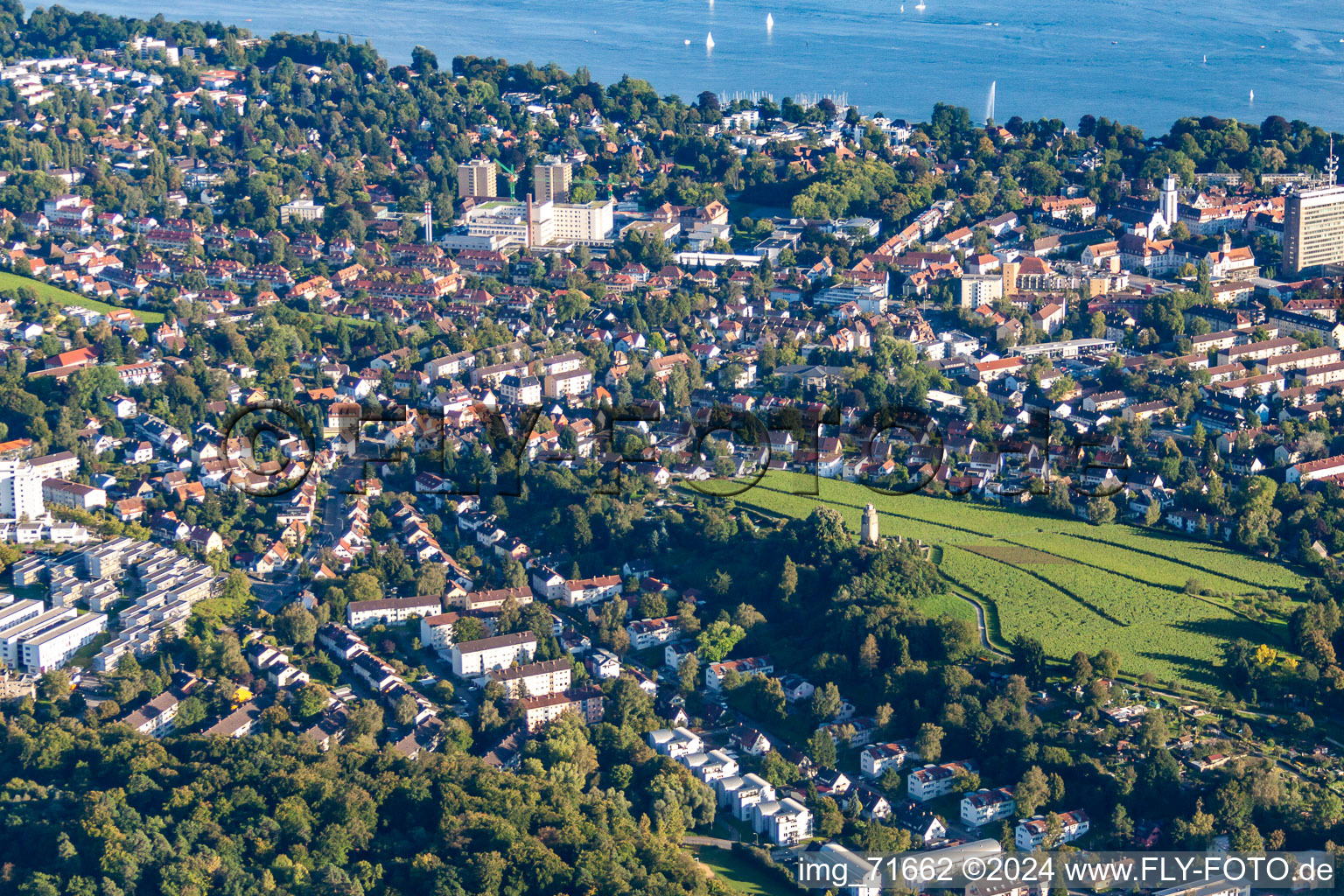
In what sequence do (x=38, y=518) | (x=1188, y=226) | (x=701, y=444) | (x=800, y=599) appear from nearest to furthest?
(x=800, y=599) < (x=38, y=518) < (x=701, y=444) < (x=1188, y=226)

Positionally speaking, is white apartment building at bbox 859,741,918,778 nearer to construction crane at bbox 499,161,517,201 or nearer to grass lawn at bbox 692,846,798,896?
grass lawn at bbox 692,846,798,896

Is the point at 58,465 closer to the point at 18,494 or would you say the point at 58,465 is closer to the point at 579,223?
the point at 18,494

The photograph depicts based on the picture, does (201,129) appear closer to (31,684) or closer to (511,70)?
(511,70)

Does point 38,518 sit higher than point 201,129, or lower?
lower

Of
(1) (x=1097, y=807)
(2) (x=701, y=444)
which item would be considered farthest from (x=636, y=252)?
(1) (x=1097, y=807)

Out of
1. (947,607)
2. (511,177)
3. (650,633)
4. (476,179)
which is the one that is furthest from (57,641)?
(511,177)

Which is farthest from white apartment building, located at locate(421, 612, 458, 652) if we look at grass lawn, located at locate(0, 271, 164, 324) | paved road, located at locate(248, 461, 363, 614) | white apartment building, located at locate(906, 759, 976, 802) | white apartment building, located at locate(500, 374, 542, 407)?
grass lawn, located at locate(0, 271, 164, 324)
